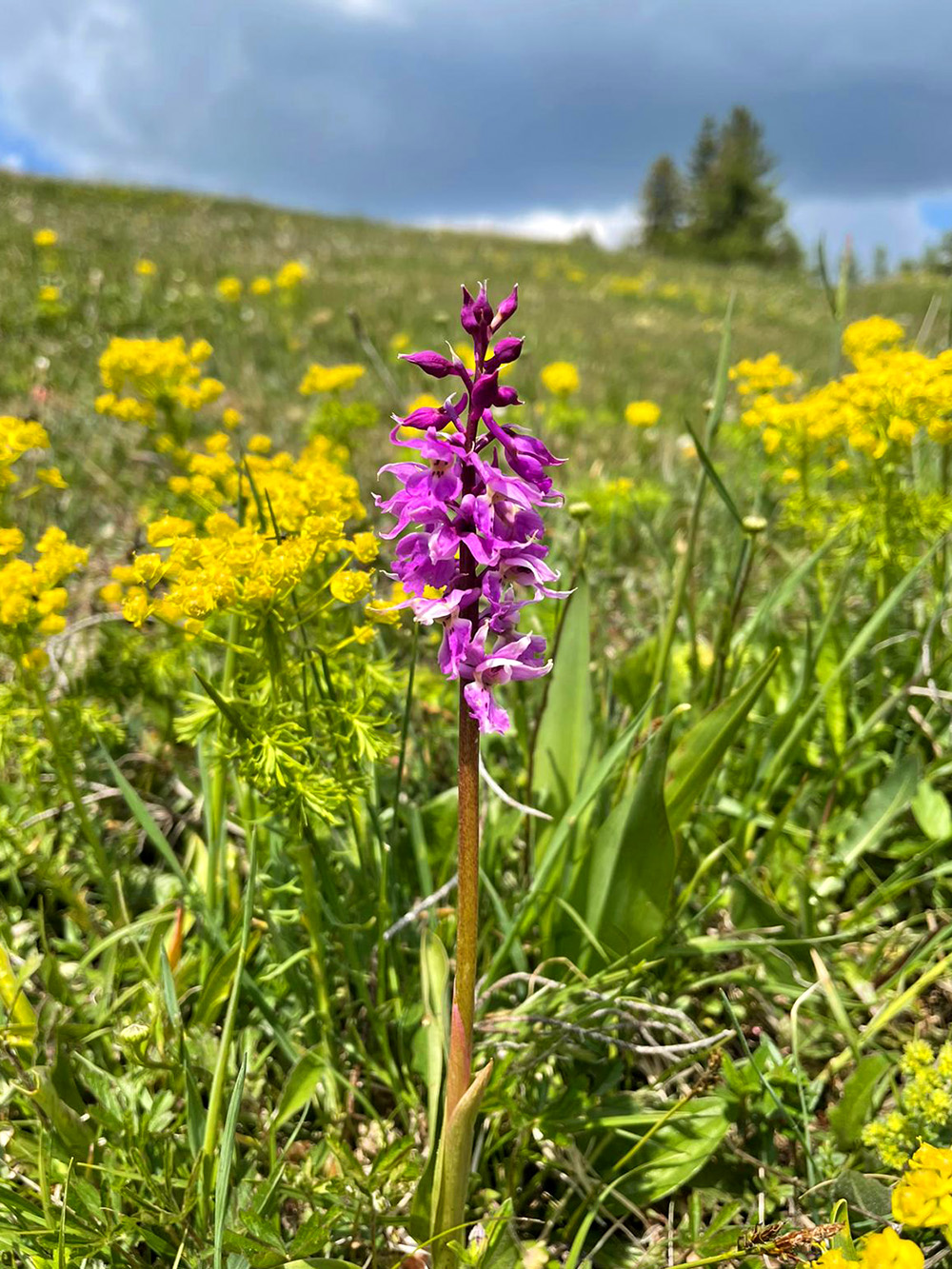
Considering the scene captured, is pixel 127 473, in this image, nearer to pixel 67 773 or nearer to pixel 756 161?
pixel 67 773

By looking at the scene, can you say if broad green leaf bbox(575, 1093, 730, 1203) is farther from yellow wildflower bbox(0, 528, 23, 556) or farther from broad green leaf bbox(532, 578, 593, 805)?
yellow wildflower bbox(0, 528, 23, 556)

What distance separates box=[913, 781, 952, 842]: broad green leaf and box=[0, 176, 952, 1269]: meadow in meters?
0.01

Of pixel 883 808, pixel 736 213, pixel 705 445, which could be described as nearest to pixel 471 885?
pixel 705 445

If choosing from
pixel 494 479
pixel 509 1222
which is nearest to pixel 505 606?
pixel 494 479

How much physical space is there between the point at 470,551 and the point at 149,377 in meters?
2.66

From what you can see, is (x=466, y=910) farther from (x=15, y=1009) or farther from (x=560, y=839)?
(x=15, y=1009)

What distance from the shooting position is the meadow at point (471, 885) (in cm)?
152

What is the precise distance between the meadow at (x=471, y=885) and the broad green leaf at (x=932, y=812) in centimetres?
1

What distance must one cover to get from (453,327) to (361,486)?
21.6 ft

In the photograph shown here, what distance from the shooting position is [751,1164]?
1.94 m

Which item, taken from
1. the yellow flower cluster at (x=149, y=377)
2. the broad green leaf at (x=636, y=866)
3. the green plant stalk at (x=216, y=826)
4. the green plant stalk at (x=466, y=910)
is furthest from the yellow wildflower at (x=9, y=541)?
the broad green leaf at (x=636, y=866)

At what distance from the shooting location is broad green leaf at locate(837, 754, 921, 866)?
2.50 m

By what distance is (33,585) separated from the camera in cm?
201

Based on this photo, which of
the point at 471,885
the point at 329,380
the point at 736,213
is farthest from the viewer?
the point at 736,213
